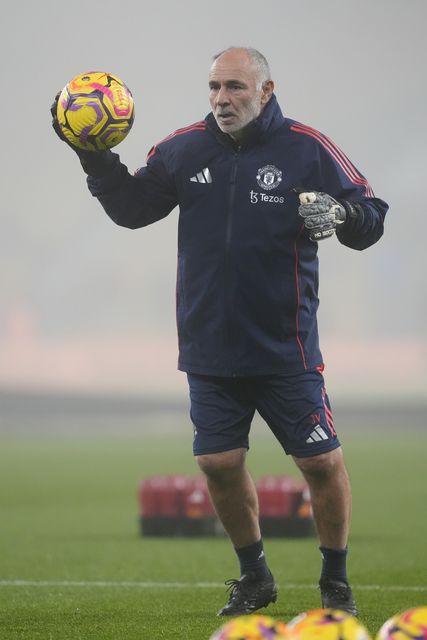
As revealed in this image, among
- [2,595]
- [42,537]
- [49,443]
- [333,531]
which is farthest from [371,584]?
[49,443]

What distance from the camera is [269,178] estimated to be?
5.25m

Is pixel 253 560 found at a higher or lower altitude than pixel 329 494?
lower

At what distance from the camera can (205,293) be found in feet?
17.4

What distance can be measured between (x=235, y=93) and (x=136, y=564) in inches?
150

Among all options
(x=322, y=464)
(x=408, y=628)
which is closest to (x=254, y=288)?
(x=322, y=464)

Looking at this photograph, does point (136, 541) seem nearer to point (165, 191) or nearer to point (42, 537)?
point (42, 537)

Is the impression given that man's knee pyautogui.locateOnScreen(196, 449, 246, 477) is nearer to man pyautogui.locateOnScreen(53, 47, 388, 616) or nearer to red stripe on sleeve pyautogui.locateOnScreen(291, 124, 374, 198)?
man pyautogui.locateOnScreen(53, 47, 388, 616)

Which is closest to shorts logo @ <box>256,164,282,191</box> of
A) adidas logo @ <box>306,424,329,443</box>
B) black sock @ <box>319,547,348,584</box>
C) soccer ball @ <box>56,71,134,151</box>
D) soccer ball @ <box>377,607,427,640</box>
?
soccer ball @ <box>56,71,134,151</box>

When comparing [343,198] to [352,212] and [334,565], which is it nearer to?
[352,212]

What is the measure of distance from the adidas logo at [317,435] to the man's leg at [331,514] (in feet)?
0.22

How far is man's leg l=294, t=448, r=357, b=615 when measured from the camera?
5230 millimetres

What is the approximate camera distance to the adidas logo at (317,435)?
5211 millimetres

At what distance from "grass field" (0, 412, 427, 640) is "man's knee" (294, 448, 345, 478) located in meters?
0.60

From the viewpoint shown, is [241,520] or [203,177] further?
[241,520]
